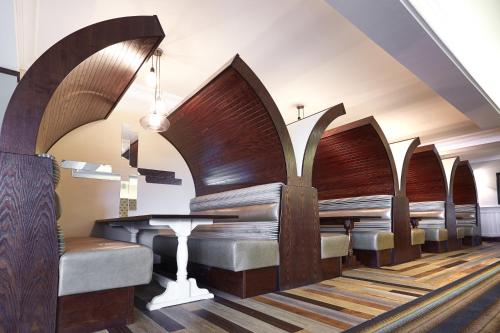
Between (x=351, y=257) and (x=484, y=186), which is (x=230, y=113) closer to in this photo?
(x=351, y=257)

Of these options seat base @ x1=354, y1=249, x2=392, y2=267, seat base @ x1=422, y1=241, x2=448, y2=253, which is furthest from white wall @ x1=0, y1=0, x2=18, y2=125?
seat base @ x1=422, y1=241, x2=448, y2=253

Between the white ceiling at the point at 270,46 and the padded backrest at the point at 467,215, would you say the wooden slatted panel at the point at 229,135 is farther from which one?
the padded backrest at the point at 467,215

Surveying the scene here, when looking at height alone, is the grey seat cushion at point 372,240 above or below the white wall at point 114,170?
below

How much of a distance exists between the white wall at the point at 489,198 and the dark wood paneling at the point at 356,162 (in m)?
8.11

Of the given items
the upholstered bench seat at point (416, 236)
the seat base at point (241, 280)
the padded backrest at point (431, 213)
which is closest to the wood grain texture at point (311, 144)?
the seat base at point (241, 280)

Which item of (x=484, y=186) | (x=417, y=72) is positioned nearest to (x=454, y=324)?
(x=417, y=72)

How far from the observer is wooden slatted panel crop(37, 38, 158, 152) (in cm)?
233

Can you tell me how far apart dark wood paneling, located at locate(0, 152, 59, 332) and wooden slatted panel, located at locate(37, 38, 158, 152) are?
50 cm

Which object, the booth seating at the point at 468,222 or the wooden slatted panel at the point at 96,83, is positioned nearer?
the wooden slatted panel at the point at 96,83

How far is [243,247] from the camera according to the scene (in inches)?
101

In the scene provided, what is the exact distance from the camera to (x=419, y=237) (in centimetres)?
531

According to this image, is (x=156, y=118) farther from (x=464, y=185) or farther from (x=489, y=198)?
(x=489, y=198)

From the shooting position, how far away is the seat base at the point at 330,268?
3.40 m

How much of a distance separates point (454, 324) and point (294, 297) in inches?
46.4
